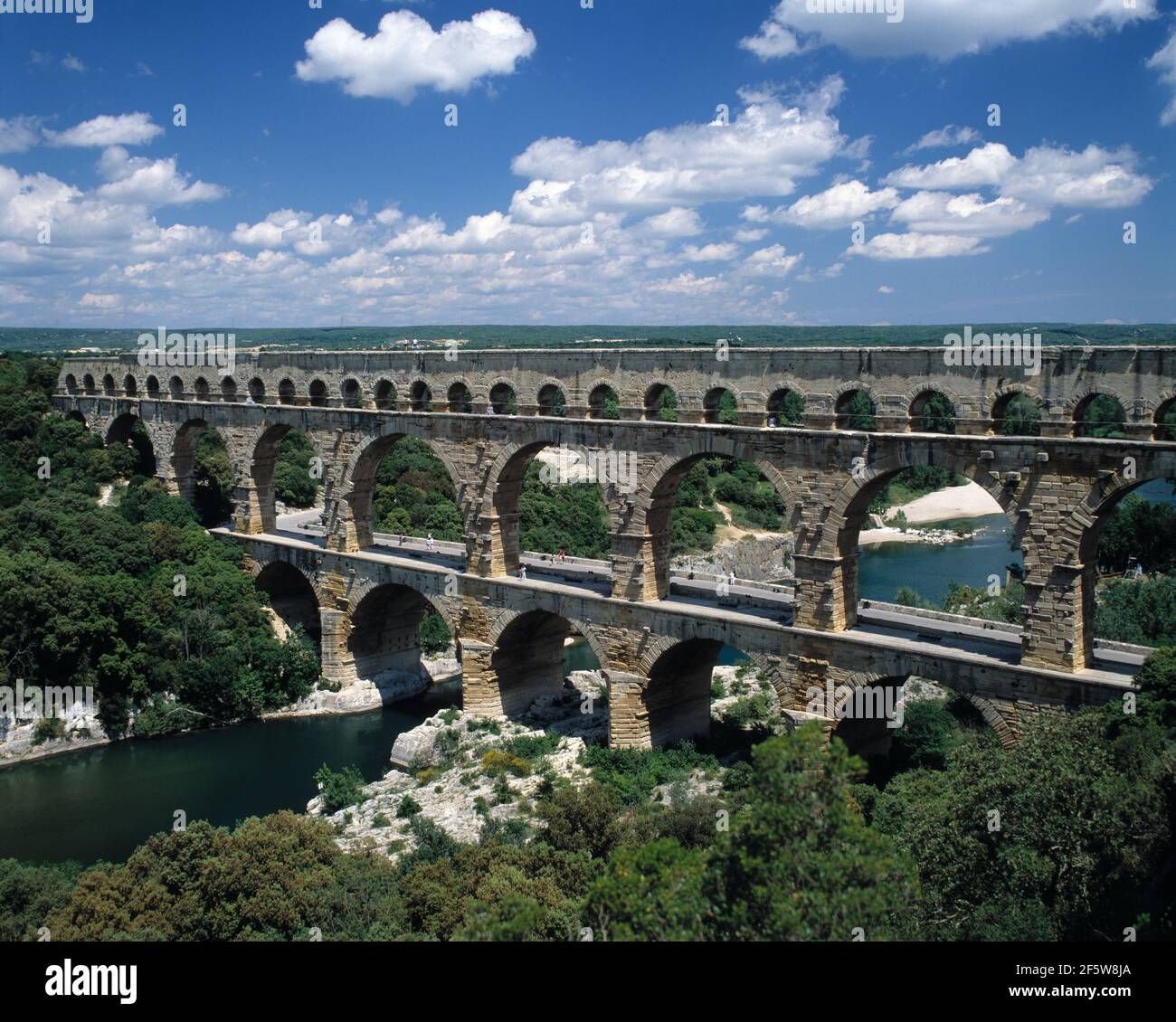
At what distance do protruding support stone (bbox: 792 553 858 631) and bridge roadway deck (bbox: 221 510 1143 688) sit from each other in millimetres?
269

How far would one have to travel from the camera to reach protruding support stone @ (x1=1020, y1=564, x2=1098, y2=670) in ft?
55.4

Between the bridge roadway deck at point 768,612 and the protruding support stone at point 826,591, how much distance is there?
10.6 inches

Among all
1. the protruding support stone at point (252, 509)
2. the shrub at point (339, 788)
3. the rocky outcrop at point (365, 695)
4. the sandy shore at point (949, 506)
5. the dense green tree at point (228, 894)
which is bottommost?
the shrub at point (339, 788)

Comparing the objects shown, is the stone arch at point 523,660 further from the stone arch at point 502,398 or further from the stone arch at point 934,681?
the stone arch at point 934,681

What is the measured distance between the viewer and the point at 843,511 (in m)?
19.1

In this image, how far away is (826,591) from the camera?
63.9 ft

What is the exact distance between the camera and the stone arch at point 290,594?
102ft

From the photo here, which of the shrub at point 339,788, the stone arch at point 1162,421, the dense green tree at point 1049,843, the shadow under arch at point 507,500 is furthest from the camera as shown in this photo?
the shadow under arch at point 507,500

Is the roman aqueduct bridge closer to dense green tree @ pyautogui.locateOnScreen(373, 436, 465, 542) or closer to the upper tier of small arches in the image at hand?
the upper tier of small arches

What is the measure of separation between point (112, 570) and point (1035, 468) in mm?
22711

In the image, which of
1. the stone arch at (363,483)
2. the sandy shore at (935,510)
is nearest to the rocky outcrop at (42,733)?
the stone arch at (363,483)

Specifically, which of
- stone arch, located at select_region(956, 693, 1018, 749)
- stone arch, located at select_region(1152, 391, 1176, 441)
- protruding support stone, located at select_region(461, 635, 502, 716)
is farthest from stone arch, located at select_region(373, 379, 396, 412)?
stone arch, located at select_region(1152, 391, 1176, 441)
